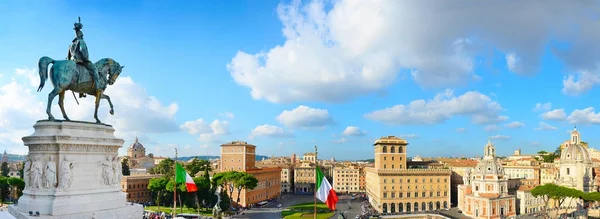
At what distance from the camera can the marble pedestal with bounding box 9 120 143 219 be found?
48.3ft

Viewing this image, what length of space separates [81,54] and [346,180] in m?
83.9

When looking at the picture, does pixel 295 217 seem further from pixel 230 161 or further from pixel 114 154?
pixel 114 154

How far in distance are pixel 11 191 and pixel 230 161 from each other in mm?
27396

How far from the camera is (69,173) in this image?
591 inches

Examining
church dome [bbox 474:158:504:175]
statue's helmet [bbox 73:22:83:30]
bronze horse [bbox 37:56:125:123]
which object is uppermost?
statue's helmet [bbox 73:22:83:30]

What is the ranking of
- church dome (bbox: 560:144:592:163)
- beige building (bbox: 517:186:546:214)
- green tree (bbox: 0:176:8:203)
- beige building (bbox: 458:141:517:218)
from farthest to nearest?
church dome (bbox: 560:144:592:163) → beige building (bbox: 517:186:546:214) → beige building (bbox: 458:141:517:218) → green tree (bbox: 0:176:8:203)

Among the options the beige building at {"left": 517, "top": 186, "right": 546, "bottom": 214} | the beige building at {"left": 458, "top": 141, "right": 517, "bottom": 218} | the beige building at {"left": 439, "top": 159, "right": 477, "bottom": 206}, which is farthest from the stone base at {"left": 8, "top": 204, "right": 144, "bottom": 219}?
the beige building at {"left": 439, "top": 159, "right": 477, "bottom": 206}

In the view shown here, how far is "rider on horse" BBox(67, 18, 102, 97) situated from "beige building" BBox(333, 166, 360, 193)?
81.7 metres

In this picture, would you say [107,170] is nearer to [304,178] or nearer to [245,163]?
[245,163]

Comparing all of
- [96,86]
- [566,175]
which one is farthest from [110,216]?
[566,175]

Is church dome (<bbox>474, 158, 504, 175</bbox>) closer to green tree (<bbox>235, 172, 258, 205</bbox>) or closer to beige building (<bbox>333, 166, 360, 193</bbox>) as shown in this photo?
green tree (<bbox>235, 172, 258, 205</bbox>)

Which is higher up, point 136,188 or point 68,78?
point 68,78

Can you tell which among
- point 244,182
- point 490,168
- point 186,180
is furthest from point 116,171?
point 490,168

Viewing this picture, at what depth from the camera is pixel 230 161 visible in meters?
65.4
